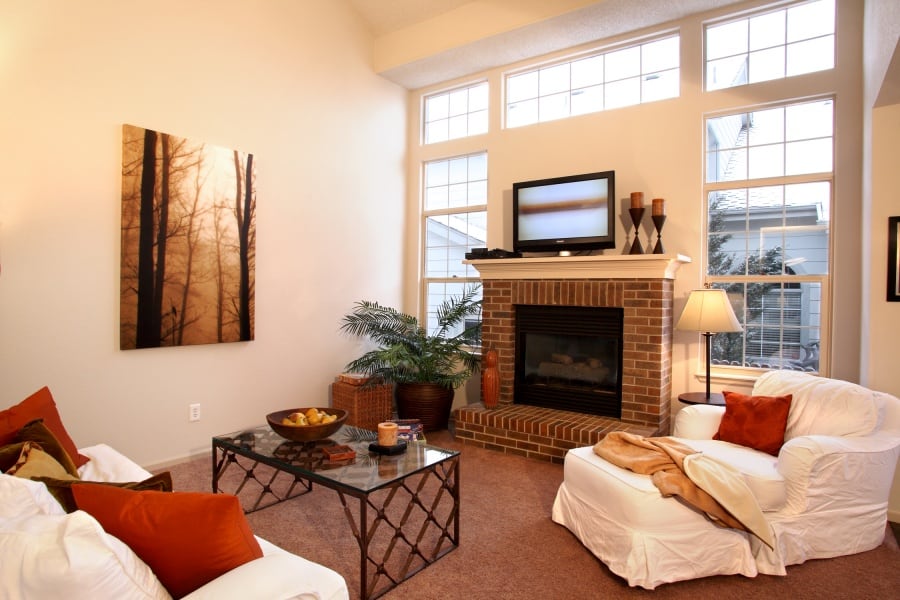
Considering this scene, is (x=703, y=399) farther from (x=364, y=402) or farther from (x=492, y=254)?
(x=364, y=402)

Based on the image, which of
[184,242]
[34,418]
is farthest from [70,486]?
[184,242]

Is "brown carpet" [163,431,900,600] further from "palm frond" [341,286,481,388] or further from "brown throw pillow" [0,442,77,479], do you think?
"palm frond" [341,286,481,388]

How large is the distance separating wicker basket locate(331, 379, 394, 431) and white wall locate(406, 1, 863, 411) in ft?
2.73

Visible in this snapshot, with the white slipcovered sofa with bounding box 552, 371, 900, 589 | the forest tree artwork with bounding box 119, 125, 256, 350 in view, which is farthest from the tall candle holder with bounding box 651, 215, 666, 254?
the forest tree artwork with bounding box 119, 125, 256, 350

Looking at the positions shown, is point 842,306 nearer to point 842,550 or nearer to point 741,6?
point 842,550

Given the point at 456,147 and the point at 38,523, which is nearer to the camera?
the point at 38,523

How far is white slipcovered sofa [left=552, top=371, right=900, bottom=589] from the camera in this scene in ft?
7.53

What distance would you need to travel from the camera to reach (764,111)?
3.89 meters

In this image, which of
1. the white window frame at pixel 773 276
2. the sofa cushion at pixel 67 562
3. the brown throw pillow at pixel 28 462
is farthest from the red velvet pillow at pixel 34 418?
the white window frame at pixel 773 276

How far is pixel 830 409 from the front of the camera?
2.71m

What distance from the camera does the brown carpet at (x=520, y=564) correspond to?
7.34 ft

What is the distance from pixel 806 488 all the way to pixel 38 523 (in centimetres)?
277

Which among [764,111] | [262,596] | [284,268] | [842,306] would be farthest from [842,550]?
[284,268]

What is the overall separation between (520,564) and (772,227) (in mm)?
2913
